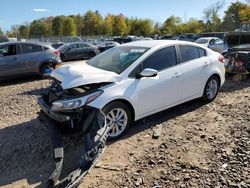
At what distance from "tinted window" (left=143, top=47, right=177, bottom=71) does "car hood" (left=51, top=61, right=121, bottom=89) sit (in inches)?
30.9

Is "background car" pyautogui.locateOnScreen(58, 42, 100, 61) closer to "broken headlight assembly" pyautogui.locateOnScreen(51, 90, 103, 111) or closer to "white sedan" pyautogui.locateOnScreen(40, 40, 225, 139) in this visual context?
"white sedan" pyautogui.locateOnScreen(40, 40, 225, 139)

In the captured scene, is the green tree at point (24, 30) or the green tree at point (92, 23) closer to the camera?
the green tree at point (92, 23)

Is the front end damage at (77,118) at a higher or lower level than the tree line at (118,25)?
lower

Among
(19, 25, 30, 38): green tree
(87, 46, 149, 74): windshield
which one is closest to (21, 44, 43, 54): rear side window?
(87, 46, 149, 74): windshield

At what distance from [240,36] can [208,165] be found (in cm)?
1183

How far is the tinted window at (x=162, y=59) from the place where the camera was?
5371 millimetres

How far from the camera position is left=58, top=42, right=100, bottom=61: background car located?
65.3ft

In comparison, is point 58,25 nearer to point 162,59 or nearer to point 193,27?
point 193,27

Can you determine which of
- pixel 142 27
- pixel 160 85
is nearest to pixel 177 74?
pixel 160 85

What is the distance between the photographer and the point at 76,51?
66.7 feet

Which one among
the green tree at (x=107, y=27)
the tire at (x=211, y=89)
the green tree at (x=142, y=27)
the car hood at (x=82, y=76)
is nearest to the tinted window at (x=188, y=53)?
the tire at (x=211, y=89)

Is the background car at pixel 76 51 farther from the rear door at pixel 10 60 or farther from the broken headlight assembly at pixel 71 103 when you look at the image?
the broken headlight assembly at pixel 71 103

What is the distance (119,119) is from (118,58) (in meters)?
1.36

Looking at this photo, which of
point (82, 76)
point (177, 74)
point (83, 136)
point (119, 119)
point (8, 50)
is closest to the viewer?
point (83, 136)
